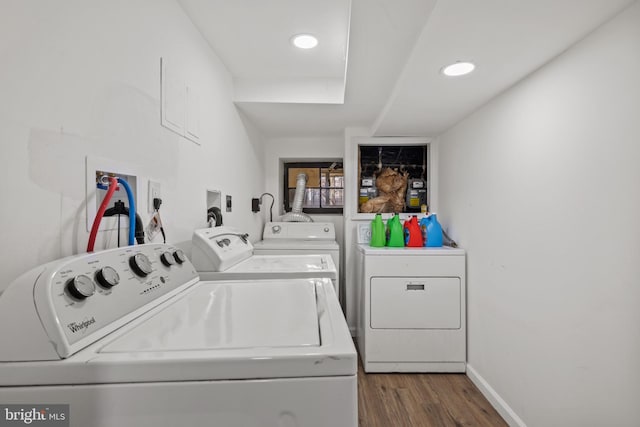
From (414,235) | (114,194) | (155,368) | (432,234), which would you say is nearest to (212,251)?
(114,194)

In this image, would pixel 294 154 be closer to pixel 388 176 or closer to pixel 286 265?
pixel 388 176

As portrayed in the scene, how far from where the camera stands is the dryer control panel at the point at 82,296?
558 mm

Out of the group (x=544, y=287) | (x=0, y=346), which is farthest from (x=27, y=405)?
(x=544, y=287)

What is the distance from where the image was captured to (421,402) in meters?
Answer: 1.92

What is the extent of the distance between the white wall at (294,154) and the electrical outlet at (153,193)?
6.82 ft

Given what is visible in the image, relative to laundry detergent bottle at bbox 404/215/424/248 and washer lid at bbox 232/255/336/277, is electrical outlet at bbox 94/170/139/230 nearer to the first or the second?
washer lid at bbox 232/255/336/277

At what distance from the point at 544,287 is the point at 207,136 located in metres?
1.90

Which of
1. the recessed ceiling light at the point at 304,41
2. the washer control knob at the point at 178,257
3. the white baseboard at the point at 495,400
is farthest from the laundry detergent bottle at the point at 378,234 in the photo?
the washer control knob at the point at 178,257

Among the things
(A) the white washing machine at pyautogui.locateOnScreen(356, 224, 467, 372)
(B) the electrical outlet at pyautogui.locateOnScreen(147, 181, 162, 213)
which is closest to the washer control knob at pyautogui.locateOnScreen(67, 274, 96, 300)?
(B) the electrical outlet at pyautogui.locateOnScreen(147, 181, 162, 213)

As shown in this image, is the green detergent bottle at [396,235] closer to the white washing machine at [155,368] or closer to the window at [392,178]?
the window at [392,178]

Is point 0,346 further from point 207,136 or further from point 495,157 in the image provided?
point 495,157

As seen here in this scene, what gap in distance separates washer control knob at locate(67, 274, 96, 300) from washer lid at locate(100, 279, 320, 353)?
120 millimetres

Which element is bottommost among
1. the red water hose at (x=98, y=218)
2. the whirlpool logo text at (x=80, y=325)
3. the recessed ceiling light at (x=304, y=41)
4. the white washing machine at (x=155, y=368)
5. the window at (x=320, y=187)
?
the white washing machine at (x=155, y=368)

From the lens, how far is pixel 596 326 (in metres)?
1.17
